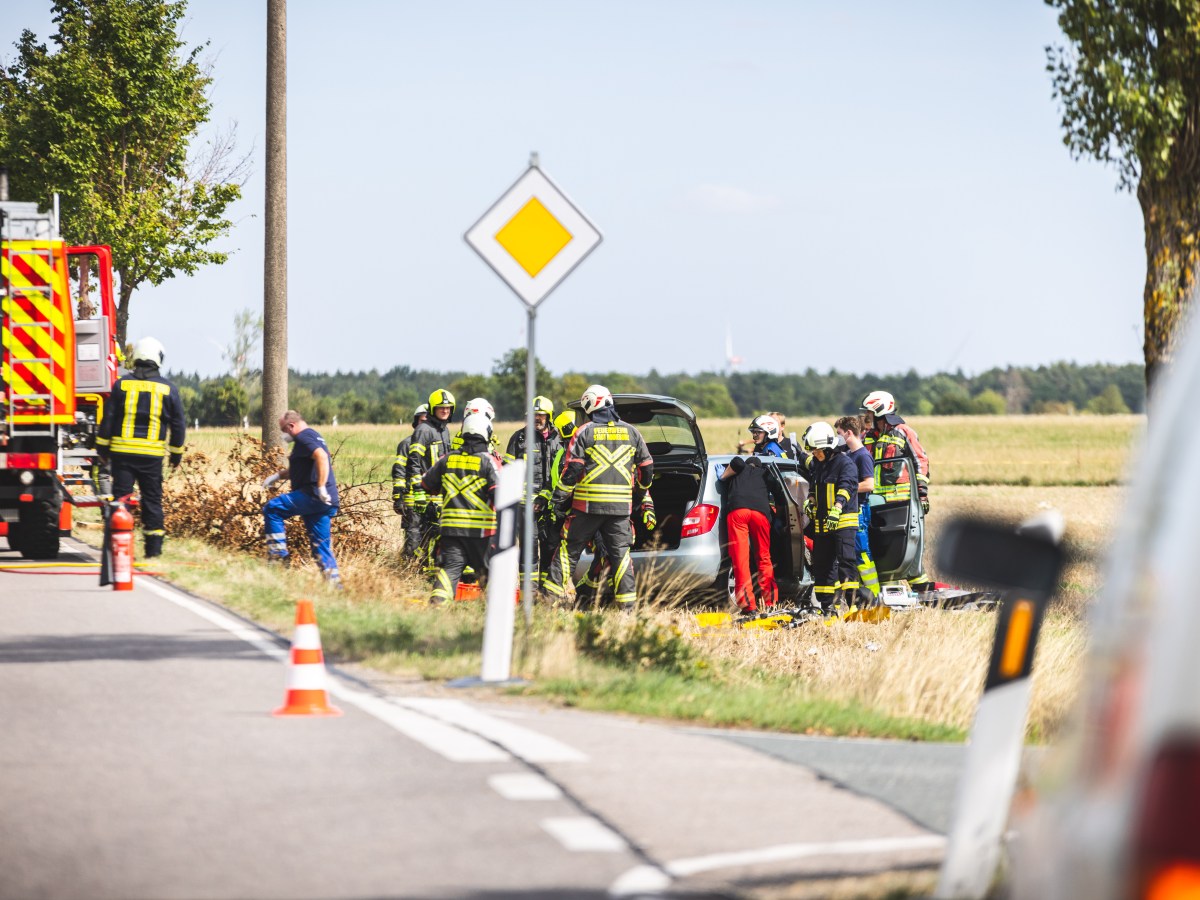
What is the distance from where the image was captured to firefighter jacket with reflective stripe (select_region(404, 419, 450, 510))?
15477 millimetres

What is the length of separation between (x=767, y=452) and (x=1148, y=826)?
13.6 m

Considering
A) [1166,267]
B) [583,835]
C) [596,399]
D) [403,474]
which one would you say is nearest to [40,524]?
[403,474]

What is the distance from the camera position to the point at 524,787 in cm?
603

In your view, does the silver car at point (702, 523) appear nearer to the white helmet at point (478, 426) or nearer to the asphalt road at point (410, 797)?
the white helmet at point (478, 426)

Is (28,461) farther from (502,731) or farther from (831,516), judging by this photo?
(502,731)

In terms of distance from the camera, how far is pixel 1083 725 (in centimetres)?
229

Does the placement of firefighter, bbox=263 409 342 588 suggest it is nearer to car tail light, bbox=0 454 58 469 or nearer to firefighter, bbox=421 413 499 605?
firefighter, bbox=421 413 499 605

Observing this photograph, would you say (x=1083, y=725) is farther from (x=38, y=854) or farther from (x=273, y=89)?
(x=273, y=89)

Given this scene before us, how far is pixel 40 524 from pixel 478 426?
511 centimetres

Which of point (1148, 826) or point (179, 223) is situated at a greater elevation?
point (179, 223)

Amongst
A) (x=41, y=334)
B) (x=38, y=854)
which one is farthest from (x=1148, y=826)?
(x=41, y=334)

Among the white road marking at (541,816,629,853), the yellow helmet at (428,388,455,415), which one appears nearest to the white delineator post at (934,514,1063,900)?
the white road marking at (541,816,629,853)

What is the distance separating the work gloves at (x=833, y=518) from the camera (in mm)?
13930

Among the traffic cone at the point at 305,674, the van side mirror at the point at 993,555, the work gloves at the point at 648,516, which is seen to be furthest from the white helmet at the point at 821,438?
the van side mirror at the point at 993,555
